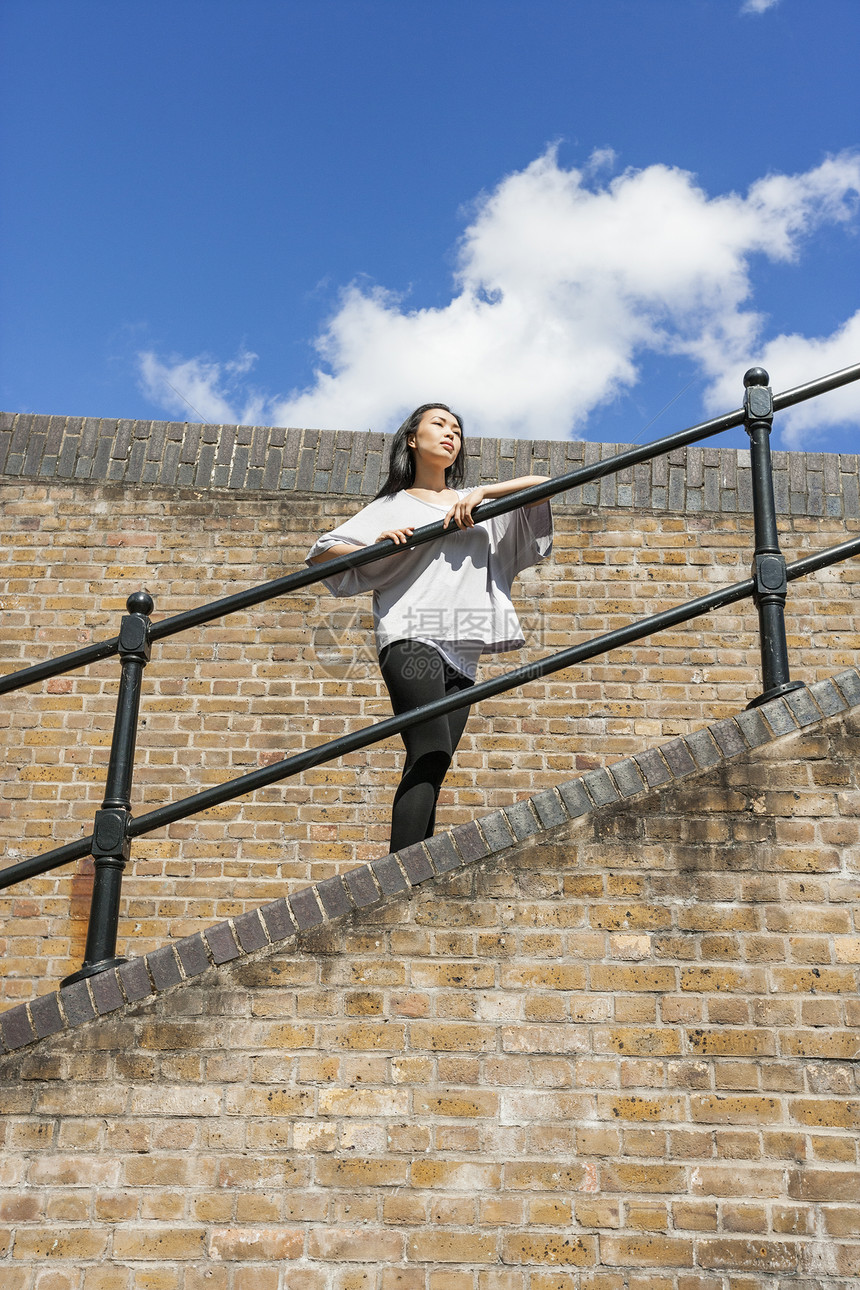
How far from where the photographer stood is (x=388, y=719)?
8.87ft

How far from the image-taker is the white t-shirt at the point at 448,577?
9.66 feet

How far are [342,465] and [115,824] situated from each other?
3121 millimetres

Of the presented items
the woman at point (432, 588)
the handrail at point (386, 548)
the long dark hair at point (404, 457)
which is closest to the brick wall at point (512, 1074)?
the woman at point (432, 588)

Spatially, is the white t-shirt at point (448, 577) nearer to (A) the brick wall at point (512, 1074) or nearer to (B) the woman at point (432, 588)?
(B) the woman at point (432, 588)

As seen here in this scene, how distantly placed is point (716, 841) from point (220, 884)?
2665mm

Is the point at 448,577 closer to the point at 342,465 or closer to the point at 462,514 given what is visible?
the point at 462,514

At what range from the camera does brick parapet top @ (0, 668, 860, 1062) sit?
2.40 meters

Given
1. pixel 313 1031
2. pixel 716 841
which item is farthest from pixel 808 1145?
pixel 313 1031

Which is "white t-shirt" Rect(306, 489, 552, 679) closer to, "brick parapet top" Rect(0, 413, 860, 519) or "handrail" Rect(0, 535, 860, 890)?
"handrail" Rect(0, 535, 860, 890)

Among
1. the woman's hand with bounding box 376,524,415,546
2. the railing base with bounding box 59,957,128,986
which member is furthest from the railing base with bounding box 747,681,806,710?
the railing base with bounding box 59,957,128,986

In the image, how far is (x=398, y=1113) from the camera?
7.63ft

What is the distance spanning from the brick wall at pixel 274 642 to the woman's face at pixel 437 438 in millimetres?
1801

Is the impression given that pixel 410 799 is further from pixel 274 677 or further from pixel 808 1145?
pixel 274 677

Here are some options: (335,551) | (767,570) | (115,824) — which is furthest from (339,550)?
(767,570)
